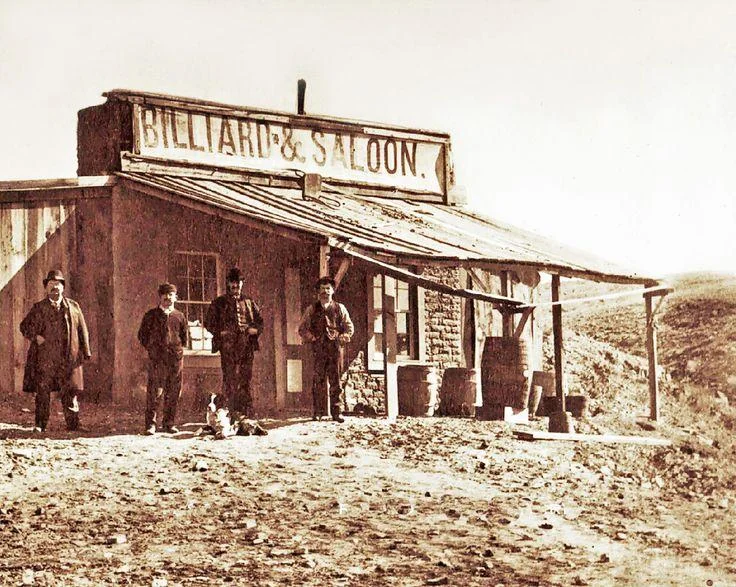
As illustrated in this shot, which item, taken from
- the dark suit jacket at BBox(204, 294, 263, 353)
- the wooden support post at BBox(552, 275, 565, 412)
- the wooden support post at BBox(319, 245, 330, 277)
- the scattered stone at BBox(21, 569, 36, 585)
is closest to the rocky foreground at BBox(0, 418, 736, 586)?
the scattered stone at BBox(21, 569, 36, 585)

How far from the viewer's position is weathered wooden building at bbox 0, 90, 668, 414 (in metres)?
16.2

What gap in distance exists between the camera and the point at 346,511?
9.73m

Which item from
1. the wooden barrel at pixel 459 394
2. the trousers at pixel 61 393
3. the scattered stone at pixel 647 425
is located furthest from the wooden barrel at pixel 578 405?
the trousers at pixel 61 393

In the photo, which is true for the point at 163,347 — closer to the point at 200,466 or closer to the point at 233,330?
the point at 233,330

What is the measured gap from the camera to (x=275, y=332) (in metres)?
17.3

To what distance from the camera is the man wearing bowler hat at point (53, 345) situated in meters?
13.5

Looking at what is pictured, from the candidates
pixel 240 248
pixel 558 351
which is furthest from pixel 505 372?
pixel 240 248

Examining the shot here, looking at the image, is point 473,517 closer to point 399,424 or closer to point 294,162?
point 399,424

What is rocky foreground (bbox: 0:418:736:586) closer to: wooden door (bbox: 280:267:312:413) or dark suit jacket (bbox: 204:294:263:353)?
dark suit jacket (bbox: 204:294:263:353)

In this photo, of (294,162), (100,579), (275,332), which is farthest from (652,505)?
(294,162)

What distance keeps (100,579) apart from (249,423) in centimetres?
620

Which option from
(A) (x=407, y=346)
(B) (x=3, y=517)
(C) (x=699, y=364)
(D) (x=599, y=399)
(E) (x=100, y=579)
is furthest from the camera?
(C) (x=699, y=364)

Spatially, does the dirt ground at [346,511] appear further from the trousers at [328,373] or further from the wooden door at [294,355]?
the wooden door at [294,355]

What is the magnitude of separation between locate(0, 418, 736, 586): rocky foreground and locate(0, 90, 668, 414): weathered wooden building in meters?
2.62
